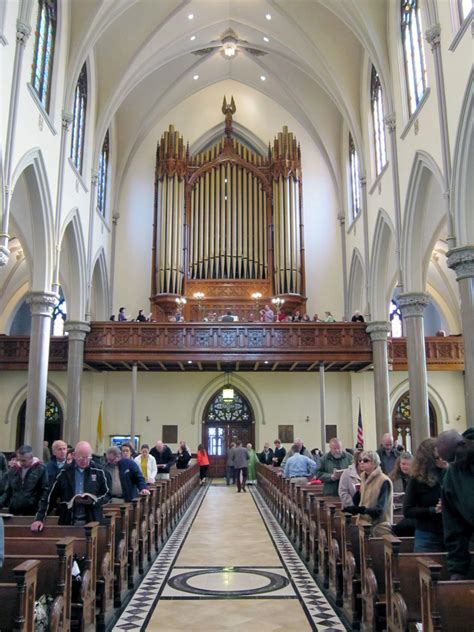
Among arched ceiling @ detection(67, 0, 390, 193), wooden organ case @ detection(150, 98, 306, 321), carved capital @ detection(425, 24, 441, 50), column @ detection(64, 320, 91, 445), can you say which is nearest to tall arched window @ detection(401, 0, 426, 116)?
arched ceiling @ detection(67, 0, 390, 193)

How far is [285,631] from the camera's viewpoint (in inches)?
218

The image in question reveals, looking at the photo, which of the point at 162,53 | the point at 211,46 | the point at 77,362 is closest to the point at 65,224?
the point at 77,362

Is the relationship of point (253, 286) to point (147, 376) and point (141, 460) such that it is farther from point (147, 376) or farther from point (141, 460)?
point (141, 460)

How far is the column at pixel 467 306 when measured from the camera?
11.1 meters

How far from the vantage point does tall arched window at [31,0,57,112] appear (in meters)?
14.3

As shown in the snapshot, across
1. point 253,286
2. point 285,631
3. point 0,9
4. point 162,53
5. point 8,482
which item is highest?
point 162,53

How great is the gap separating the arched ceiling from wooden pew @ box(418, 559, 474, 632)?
49.6ft

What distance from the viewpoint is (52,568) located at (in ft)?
15.9

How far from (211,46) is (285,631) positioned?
20861mm

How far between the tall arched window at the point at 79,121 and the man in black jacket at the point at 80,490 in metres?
13.3

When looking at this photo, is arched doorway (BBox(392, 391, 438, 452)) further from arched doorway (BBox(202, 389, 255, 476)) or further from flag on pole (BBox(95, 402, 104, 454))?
flag on pole (BBox(95, 402, 104, 454))

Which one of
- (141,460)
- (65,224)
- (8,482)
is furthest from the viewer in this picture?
(65,224)

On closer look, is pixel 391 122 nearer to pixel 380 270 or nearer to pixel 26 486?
pixel 380 270

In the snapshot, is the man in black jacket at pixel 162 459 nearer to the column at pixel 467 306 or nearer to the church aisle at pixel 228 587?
the church aisle at pixel 228 587
